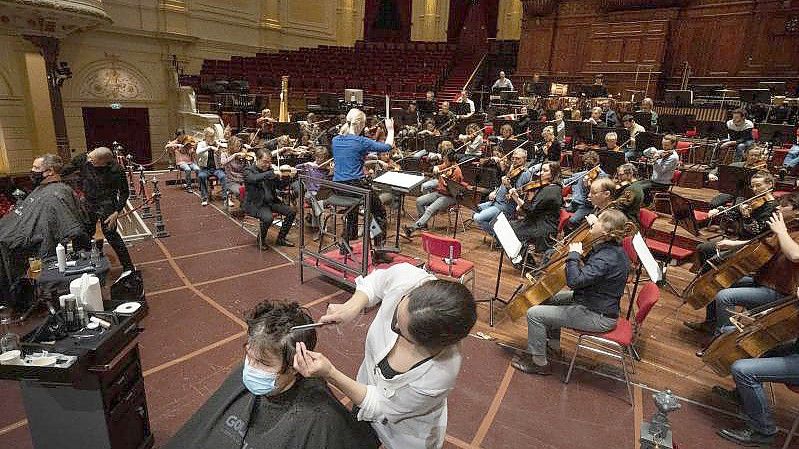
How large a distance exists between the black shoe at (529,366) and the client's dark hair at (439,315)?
2.37 m

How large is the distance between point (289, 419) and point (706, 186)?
30.1 feet

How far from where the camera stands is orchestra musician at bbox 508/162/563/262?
17.1 ft

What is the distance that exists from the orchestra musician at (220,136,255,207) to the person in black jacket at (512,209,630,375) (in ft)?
17.8

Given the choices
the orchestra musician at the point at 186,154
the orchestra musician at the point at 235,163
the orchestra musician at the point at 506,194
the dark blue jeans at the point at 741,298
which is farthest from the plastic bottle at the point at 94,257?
the orchestra musician at the point at 186,154

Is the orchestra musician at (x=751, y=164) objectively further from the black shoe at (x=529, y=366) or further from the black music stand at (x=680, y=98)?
the black music stand at (x=680, y=98)

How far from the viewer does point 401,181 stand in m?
4.89

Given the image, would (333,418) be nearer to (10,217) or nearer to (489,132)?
(10,217)

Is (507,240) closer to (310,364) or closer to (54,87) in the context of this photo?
(310,364)

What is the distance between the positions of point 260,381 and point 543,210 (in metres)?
4.33

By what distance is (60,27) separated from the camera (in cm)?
1077

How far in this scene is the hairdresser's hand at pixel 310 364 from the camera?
149 centimetres

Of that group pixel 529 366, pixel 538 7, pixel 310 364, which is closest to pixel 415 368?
pixel 310 364

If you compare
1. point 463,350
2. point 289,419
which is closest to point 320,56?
point 463,350

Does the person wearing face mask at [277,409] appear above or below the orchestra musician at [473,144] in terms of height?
below
